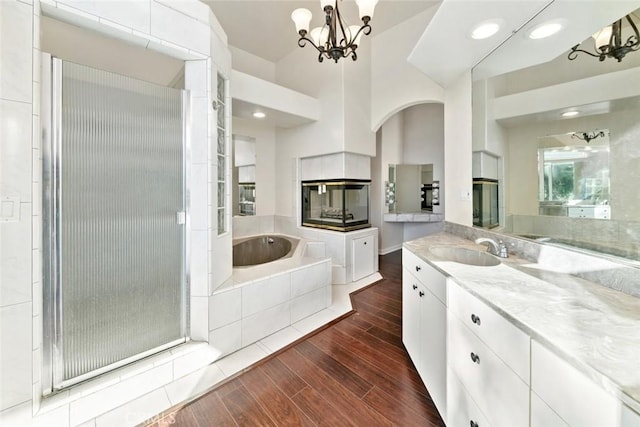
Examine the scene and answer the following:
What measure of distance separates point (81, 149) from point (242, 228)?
2.63m

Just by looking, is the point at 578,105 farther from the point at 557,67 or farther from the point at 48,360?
the point at 48,360

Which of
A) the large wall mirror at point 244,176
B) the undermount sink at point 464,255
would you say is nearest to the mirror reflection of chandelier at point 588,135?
the undermount sink at point 464,255

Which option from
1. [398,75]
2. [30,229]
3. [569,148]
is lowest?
[30,229]

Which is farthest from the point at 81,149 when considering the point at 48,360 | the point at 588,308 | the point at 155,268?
the point at 588,308

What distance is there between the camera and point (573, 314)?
0.81 metres

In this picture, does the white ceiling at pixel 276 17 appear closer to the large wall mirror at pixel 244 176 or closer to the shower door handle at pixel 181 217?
the large wall mirror at pixel 244 176

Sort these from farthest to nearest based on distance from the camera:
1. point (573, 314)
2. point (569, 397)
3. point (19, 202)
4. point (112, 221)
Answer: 1. point (112, 221)
2. point (19, 202)
3. point (573, 314)
4. point (569, 397)

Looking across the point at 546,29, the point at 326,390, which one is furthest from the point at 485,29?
the point at 326,390

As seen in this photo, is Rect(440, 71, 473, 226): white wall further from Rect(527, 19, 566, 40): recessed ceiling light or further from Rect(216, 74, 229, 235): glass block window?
Rect(216, 74, 229, 235): glass block window

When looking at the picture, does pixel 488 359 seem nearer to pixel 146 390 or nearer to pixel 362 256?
pixel 146 390

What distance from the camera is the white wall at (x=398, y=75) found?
3219 millimetres

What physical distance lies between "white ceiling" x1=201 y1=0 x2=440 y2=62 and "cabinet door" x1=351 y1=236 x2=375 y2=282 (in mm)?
3073

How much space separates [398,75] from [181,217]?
337cm

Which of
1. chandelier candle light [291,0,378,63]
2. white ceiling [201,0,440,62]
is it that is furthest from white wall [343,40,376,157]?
chandelier candle light [291,0,378,63]
